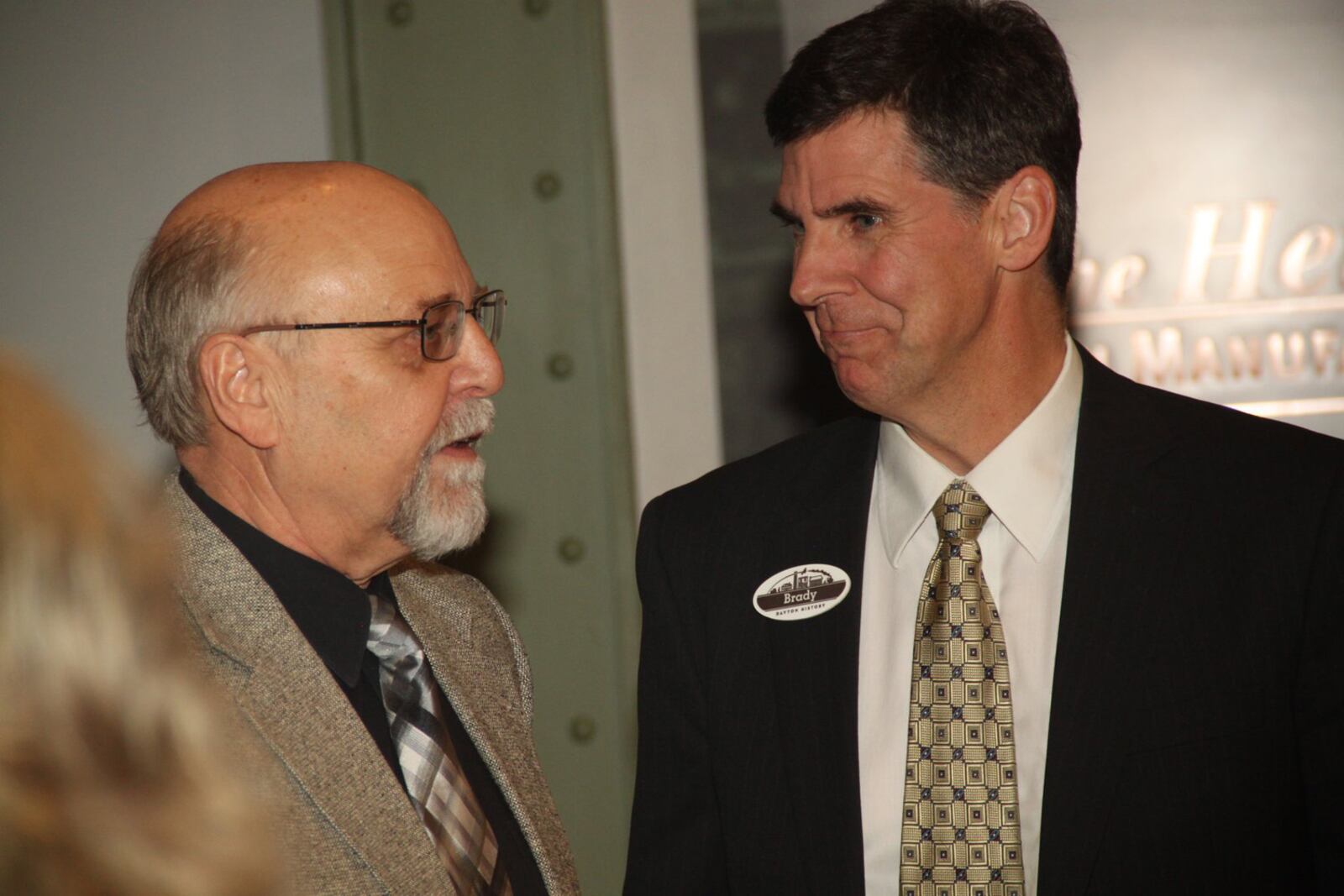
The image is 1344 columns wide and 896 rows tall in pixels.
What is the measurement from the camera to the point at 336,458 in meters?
1.70

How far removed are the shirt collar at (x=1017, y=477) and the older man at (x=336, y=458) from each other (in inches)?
26.1

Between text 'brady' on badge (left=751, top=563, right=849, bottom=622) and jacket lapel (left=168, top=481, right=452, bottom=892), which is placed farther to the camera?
text 'brady' on badge (left=751, top=563, right=849, bottom=622)

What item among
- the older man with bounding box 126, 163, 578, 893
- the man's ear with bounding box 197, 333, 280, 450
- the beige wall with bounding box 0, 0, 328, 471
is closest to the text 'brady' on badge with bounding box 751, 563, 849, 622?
the older man with bounding box 126, 163, 578, 893

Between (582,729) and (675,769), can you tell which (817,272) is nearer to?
(675,769)

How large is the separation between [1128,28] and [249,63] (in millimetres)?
2129

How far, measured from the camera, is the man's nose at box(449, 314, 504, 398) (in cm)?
182

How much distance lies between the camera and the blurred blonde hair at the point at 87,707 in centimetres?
60

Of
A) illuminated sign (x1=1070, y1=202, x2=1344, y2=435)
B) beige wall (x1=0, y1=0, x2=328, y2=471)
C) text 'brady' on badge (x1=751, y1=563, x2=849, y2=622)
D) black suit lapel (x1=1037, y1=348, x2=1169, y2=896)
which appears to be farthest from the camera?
beige wall (x1=0, y1=0, x2=328, y2=471)

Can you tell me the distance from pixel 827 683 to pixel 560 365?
146cm

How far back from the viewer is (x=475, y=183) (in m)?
3.12

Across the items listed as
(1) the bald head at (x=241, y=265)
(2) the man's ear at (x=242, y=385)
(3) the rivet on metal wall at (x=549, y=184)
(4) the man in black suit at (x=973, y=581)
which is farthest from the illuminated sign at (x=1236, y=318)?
(2) the man's ear at (x=242, y=385)

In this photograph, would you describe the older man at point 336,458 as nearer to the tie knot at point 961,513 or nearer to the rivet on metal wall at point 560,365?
the tie knot at point 961,513

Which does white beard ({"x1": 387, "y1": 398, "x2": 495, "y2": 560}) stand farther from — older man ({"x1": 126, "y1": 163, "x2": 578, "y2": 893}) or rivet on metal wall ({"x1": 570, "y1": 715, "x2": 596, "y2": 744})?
rivet on metal wall ({"x1": 570, "y1": 715, "x2": 596, "y2": 744})

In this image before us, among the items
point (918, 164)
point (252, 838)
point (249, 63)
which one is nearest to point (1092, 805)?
point (918, 164)
